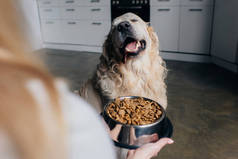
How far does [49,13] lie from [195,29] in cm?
317

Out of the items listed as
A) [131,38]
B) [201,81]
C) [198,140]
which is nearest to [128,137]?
[131,38]

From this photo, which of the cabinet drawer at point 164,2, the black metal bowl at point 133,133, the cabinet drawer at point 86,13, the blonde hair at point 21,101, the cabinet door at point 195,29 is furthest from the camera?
the cabinet drawer at point 86,13

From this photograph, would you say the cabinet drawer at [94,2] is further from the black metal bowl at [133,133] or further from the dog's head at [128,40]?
the black metal bowl at [133,133]

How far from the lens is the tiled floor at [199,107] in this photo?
1.80m

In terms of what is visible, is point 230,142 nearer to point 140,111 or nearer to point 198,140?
point 198,140

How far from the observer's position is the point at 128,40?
1.63 m

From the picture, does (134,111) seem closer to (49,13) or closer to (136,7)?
(136,7)

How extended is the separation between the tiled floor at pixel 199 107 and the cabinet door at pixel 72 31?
1.05 meters

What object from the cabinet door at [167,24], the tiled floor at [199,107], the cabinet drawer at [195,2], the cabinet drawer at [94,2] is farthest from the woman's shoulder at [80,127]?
the cabinet drawer at [94,2]

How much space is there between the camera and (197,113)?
7.56ft

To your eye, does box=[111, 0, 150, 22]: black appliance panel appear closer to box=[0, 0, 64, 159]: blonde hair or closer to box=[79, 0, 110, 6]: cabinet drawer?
box=[79, 0, 110, 6]: cabinet drawer

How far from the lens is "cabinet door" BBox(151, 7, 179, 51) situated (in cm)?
389

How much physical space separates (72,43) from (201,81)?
304 cm

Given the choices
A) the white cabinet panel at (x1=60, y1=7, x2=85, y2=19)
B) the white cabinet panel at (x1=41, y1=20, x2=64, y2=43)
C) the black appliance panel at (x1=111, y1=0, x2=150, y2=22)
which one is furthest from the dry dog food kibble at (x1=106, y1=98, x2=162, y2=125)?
the white cabinet panel at (x1=41, y1=20, x2=64, y2=43)
